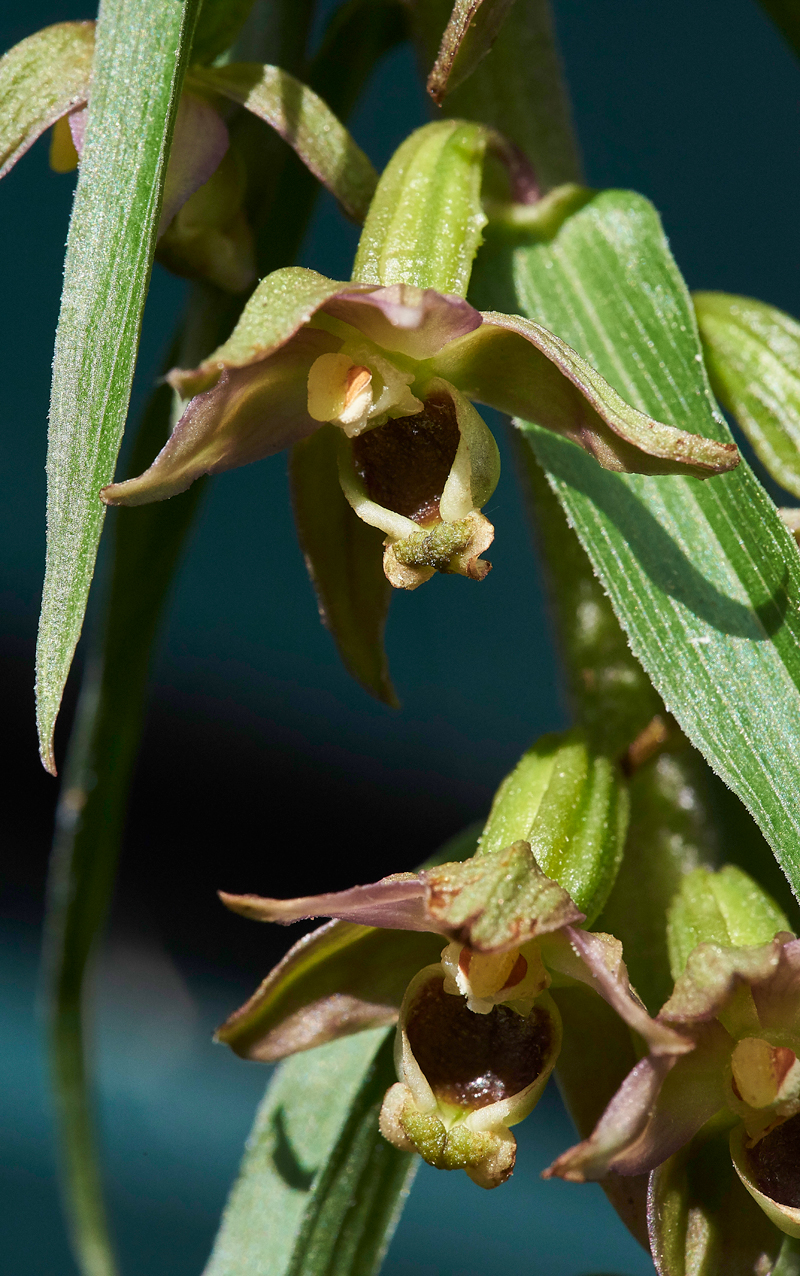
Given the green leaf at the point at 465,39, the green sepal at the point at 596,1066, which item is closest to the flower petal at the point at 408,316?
the green leaf at the point at 465,39

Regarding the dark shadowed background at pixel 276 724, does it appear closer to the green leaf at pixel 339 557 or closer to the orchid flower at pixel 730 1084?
the green leaf at pixel 339 557

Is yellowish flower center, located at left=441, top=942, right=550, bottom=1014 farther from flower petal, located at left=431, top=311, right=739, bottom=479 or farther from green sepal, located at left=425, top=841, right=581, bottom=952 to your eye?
flower petal, located at left=431, top=311, right=739, bottom=479

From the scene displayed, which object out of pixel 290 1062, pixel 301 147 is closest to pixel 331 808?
pixel 290 1062

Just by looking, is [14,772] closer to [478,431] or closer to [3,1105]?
[3,1105]

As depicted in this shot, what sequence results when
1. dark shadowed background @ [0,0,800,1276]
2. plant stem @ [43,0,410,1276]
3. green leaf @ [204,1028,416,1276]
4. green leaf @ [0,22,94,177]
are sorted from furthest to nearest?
dark shadowed background @ [0,0,800,1276]
plant stem @ [43,0,410,1276]
green leaf @ [204,1028,416,1276]
green leaf @ [0,22,94,177]

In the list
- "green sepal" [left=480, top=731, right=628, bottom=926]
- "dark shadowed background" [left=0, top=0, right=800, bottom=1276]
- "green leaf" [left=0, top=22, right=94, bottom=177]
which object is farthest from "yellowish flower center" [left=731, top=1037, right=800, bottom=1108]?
"dark shadowed background" [left=0, top=0, right=800, bottom=1276]

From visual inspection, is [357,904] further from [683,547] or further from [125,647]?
[125,647]

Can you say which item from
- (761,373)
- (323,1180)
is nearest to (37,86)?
(761,373)
